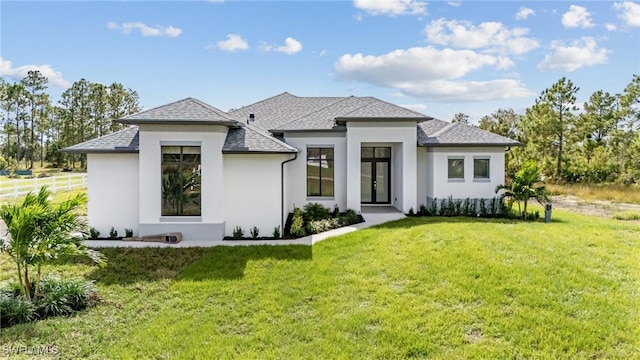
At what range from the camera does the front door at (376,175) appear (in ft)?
59.8

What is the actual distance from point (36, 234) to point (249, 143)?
6.88 meters

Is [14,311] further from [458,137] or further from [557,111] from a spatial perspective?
[557,111]

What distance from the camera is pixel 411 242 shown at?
10.4 metres

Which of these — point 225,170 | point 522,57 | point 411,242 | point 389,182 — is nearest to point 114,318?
point 225,170

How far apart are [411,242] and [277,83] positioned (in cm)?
1850

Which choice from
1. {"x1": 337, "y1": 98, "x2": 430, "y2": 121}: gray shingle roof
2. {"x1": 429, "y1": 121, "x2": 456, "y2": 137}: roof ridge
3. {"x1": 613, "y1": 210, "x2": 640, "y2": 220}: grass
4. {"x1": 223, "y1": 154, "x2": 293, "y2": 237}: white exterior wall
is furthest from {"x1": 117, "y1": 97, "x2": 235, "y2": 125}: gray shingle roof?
{"x1": 613, "y1": 210, "x2": 640, "y2": 220}: grass

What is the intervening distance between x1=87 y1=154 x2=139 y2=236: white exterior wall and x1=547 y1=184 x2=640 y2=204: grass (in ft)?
91.3

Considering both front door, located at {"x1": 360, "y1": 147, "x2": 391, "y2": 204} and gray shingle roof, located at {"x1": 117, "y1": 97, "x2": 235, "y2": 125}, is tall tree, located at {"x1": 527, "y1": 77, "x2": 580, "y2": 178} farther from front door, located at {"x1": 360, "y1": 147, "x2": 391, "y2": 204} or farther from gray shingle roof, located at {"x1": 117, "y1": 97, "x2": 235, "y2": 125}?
gray shingle roof, located at {"x1": 117, "y1": 97, "x2": 235, "y2": 125}

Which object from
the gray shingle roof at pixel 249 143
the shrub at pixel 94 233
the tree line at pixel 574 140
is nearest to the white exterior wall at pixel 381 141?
the gray shingle roof at pixel 249 143

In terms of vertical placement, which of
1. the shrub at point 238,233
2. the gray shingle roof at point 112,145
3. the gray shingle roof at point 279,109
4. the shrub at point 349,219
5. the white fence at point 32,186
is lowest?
the shrub at point 238,233

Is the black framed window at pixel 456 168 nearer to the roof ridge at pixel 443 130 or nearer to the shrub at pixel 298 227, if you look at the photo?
the roof ridge at pixel 443 130

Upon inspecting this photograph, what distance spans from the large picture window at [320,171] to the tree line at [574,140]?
20.8m

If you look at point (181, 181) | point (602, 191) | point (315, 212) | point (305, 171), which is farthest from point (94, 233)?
point (602, 191)

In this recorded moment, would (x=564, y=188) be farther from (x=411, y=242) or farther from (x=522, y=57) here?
(x=411, y=242)
